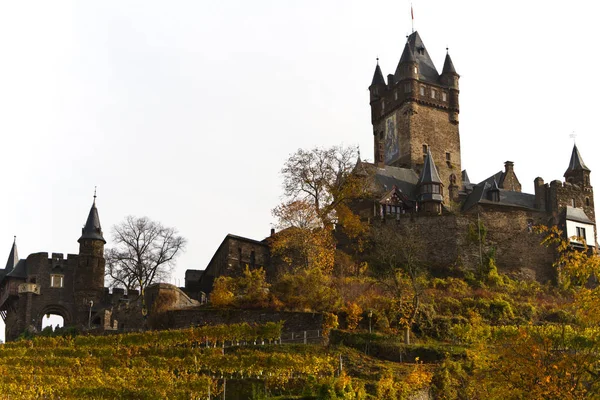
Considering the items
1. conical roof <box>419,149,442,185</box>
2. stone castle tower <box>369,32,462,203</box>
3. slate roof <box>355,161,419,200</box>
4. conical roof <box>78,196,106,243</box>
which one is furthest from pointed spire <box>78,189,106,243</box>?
conical roof <box>419,149,442,185</box>

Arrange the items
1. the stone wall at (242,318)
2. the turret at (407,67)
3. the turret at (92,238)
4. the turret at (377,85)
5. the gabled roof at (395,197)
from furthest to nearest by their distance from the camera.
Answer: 1. the turret at (377,85)
2. the turret at (407,67)
3. the gabled roof at (395,197)
4. the turret at (92,238)
5. the stone wall at (242,318)

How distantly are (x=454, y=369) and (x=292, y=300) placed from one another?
383 inches

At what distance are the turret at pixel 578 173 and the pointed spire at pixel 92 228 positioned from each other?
1279 inches

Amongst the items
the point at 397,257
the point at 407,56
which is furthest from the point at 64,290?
the point at 407,56

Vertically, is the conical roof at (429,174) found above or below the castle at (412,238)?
above

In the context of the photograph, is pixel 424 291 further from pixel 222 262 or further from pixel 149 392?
pixel 149 392

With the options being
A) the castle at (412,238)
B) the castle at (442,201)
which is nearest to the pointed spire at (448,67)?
the castle at (442,201)

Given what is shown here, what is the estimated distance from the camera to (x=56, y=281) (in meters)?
54.8

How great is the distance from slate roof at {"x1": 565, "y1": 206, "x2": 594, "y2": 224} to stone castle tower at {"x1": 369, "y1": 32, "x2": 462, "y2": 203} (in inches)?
368

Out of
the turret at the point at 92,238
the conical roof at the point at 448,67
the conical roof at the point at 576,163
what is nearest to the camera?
the turret at the point at 92,238

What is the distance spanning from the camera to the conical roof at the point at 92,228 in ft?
184

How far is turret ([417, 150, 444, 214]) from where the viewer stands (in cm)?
5706

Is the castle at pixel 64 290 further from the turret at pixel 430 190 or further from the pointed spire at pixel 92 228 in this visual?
the turret at pixel 430 190

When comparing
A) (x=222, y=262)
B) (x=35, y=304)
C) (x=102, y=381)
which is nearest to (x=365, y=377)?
(x=102, y=381)
